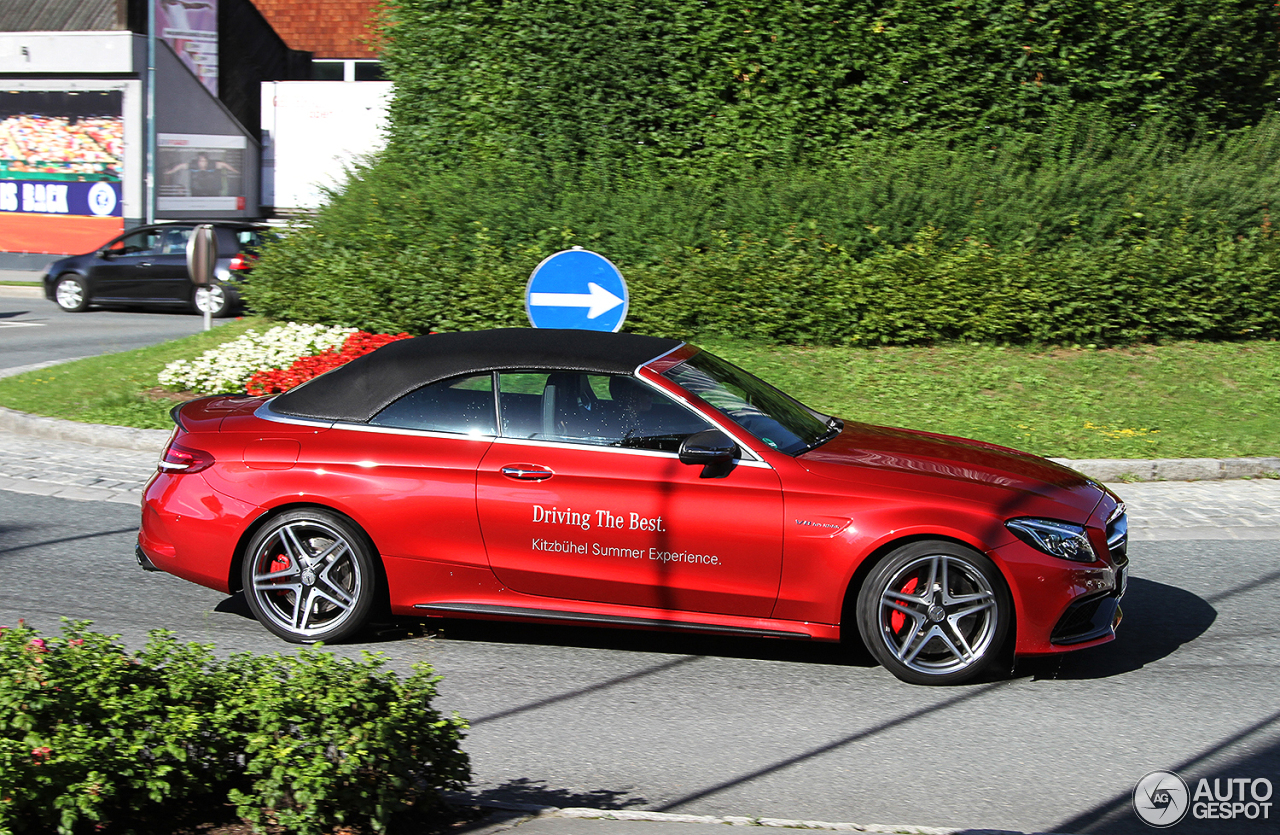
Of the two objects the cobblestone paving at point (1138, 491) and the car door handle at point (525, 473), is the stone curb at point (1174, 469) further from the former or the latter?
the car door handle at point (525, 473)

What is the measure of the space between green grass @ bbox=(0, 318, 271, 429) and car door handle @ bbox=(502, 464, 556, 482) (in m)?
6.28

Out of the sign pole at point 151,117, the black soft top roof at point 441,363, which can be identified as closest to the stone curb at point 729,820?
the black soft top roof at point 441,363

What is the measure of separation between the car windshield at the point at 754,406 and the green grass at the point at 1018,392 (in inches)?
171

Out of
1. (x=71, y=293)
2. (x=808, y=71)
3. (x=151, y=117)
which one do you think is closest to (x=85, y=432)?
(x=808, y=71)

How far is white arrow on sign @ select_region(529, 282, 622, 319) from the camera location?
30.1 feet

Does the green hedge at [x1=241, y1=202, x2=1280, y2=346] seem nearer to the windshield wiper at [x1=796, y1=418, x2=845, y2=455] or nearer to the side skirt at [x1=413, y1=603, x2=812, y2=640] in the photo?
the windshield wiper at [x1=796, y1=418, x2=845, y2=455]

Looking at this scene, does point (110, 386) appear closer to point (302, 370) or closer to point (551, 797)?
point (302, 370)

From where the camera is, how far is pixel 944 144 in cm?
1462

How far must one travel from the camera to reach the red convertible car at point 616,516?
5.50 meters

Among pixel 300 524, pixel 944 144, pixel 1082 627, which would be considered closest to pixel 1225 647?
pixel 1082 627

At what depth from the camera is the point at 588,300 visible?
30.1 feet

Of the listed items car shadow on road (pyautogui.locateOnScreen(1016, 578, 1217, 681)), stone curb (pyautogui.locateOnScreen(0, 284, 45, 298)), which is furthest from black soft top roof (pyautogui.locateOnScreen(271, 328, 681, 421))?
stone curb (pyautogui.locateOnScreen(0, 284, 45, 298))

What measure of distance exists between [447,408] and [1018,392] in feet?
24.2

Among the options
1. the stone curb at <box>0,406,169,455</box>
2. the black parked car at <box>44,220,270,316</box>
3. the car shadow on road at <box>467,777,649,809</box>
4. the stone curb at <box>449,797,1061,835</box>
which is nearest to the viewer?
the stone curb at <box>449,797,1061,835</box>
